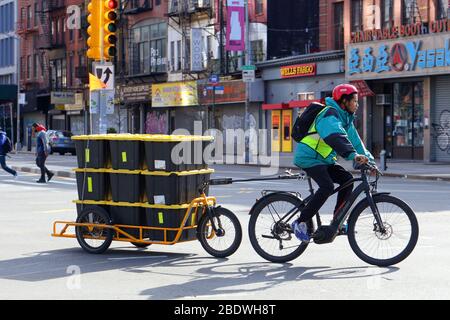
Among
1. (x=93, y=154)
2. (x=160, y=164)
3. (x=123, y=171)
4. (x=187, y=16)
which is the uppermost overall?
(x=187, y=16)

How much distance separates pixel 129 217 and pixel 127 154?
79 cm

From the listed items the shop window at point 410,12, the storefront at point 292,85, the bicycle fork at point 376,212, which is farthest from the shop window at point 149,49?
the bicycle fork at point 376,212

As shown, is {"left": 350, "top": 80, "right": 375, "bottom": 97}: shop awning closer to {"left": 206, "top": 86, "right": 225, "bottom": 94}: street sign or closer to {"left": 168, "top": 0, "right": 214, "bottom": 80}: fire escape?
{"left": 206, "top": 86, "right": 225, "bottom": 94}: street sign

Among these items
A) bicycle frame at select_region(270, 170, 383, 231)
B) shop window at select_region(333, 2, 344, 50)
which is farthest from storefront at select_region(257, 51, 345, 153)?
bicycle frame at select_region(270, 170, 383, 231)

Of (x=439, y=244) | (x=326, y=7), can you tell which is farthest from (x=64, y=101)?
(x=439, y=244)

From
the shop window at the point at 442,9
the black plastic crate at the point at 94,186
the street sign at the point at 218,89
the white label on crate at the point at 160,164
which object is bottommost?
the black plastic crate at the point at 94,186

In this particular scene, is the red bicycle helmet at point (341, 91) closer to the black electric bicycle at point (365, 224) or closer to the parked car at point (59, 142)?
the black electric bicycle at point (365, 224)

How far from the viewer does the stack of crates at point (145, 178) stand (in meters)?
10.9

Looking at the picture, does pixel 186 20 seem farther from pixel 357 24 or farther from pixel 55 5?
pixel 55 5

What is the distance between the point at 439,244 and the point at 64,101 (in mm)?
57709

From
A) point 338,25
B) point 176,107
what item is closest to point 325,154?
point 338,25

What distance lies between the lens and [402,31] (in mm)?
37188

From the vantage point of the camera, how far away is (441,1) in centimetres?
3644

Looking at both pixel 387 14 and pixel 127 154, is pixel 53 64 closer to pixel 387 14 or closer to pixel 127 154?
pixel 387 14
